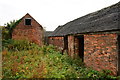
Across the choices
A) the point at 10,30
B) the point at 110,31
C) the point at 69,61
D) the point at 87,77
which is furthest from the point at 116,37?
the point at 10,30

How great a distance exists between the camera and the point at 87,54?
24.1 feet

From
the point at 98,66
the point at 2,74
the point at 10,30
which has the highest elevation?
the point at 10,30

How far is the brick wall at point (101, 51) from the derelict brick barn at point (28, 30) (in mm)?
16413

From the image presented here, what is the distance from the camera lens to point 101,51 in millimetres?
6164

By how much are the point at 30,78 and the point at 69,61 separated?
337 cm

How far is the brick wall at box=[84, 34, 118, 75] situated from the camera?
5371mm

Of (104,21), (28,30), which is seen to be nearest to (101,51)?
(104,21)

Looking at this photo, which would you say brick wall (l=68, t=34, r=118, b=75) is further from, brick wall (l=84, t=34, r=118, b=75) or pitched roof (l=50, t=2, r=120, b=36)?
pitched roof (l=50, t=2, r=120, b=36)

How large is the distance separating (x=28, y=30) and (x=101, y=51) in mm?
18364

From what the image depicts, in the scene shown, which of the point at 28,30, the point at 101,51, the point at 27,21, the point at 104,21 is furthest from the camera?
the point at 28,30

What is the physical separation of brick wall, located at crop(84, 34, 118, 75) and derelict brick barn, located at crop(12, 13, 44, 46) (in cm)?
1641

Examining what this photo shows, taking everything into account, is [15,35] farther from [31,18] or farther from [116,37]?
[116,37]

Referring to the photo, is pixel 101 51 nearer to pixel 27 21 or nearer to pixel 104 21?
pixel 104 21

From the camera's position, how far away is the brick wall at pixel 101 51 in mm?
5371
